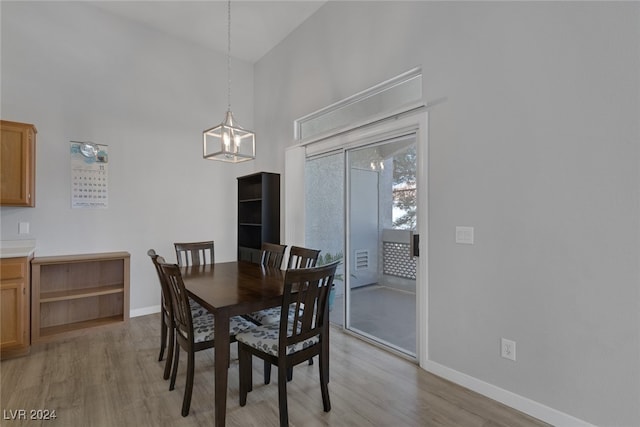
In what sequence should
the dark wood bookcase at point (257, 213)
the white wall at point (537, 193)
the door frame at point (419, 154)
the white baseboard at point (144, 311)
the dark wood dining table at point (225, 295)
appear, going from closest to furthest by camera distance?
the white wall at point (537, 193) → the dark wood dining table at point (225, 295) → the door frame at point (419, 154) → the white baseboard at point (144, 311) → the dark wood bookcase at point (257, 213)

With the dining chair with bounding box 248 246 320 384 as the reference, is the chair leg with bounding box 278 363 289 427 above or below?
below

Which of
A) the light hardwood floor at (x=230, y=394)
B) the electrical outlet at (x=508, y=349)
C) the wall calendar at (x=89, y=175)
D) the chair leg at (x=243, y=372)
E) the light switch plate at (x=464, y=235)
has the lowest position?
the light hardwood floor at (x=230, y=394)

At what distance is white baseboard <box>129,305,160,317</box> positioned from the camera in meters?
3.87

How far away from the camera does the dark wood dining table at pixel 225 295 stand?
172 centimetres

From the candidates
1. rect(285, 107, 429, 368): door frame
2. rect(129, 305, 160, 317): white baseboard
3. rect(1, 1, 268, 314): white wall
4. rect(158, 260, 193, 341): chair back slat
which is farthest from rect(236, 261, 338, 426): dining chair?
rect(1, 1, 268, 314): white wall

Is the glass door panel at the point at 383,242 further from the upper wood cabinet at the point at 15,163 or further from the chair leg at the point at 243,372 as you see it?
the upper wood cabinet at the point at 15,163

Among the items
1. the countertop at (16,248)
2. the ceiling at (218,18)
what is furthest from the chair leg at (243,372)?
the ceiling at (218,18)

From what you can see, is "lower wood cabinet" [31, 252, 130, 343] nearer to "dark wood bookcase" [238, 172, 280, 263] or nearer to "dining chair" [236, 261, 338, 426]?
"dark wood bookcase" [238, 172, 280, 263]

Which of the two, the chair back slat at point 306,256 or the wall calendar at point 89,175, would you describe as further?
the wall calendar at point 89,175

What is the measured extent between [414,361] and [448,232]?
119 cm

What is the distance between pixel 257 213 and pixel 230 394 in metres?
2.84

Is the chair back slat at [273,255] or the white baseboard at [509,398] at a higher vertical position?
the chair back slat at [273,255]

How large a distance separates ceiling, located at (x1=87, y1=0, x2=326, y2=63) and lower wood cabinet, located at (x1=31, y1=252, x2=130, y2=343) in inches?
118

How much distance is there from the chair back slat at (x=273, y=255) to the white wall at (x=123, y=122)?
1673 millimetres
